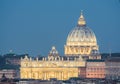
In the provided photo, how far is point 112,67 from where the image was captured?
18675cm

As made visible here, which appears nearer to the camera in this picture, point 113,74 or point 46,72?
point 113,74

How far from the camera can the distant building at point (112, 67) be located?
18512 centimetres

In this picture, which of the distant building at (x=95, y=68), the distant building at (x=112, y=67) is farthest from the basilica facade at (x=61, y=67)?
the distant building at (x=112, y=67)

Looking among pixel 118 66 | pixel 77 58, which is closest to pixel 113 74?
pixel 118 66

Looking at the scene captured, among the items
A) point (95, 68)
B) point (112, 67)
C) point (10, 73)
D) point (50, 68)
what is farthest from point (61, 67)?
point (112, 67)

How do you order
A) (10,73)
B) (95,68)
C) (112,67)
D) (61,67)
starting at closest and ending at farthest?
1. (112,67)
2. (10,73)
3. (95,68)
4. (61,67)

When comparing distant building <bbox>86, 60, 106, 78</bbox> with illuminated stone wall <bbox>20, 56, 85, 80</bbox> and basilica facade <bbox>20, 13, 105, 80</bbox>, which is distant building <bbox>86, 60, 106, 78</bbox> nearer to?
basilica facade <bbox>20, 13, 105, 80</bbox>

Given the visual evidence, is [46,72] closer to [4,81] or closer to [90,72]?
[90,72]

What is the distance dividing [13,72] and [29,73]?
19.8 feet

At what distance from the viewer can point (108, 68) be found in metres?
188

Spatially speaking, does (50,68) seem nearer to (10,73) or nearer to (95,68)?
(95,68)

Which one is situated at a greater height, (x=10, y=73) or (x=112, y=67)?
(x=112, y=67)

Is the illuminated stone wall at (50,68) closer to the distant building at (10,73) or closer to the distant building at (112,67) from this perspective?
the distant building at (10,73)

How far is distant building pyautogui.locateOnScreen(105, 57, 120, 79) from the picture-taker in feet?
607
